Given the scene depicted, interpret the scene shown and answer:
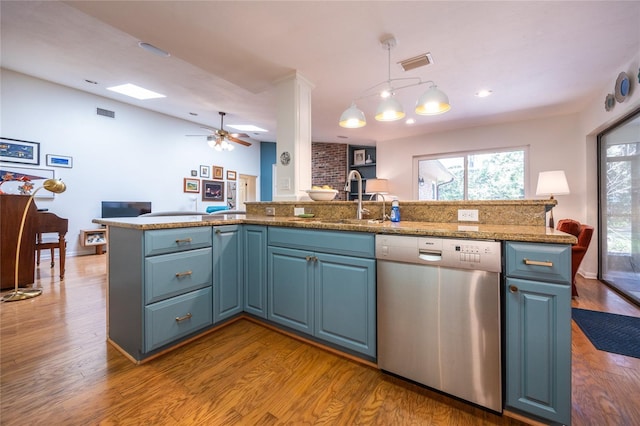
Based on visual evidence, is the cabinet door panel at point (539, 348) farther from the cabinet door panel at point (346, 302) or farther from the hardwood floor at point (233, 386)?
the cabinet door panel at point (346, 302)

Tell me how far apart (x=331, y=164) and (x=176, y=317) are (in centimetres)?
594

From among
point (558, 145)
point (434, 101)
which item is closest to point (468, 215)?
point (434, 101)

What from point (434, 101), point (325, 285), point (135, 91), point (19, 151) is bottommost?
point (325, 285)

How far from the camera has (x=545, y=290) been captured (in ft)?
3.59

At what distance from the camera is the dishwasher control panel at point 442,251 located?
1.18 meters

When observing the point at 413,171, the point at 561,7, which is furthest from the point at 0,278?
the point at 413,171

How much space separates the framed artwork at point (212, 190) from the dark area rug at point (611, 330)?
288 inches

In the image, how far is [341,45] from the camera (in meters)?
2.49

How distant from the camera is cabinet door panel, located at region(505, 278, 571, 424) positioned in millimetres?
1073

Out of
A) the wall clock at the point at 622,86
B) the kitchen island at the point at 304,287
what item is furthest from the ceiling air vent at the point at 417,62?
the wall clock at the point at 622,86

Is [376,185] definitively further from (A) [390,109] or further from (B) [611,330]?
(B) [611,330]

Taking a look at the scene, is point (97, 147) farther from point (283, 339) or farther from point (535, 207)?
point (535, 207)

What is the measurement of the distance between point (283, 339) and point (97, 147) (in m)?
5.54

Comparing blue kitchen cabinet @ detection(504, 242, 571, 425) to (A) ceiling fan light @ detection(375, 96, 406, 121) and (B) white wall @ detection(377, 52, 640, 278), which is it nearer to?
(A) ceiling fan light @ detection(375, 96, 406, 121)
